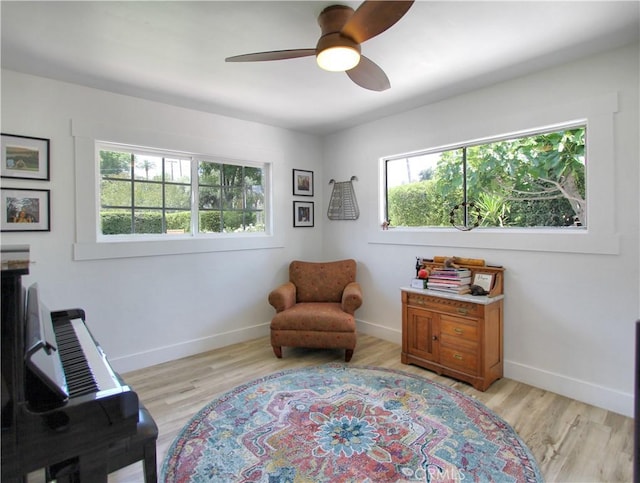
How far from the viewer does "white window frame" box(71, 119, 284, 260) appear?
265 cm

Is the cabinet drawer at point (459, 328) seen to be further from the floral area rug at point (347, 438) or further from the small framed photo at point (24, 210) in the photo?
the small framed photo at point (24, 210)

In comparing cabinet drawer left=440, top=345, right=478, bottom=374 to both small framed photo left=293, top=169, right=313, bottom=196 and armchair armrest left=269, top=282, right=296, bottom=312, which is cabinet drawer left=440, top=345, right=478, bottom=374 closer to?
armchair armrest left=269, top=282, right=296, bottom=312

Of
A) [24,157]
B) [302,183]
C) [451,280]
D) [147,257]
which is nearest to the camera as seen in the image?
[24,157]

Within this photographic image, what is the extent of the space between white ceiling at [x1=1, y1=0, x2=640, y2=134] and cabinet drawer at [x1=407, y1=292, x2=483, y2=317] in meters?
1.75

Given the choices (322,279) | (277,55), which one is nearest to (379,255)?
(322,279)

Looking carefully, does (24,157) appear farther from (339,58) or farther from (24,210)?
(339,58)

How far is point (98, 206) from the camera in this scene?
2.82 metres

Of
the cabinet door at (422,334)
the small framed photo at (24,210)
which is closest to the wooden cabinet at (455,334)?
Answer: the cabinet door at (422,334)

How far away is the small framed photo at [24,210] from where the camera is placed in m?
2.36

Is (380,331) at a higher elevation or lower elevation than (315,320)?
lower

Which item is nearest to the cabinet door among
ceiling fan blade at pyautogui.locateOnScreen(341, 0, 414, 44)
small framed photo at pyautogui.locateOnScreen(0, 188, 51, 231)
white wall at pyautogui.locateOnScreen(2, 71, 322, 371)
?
white wall at pyautogui.locateOnScreen(2, 71, 322, 371)

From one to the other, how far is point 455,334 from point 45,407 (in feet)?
8.36

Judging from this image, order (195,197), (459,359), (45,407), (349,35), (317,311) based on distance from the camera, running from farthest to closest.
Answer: (195,197) → (317,311) → (459,359) → (349,35) → (45,407)

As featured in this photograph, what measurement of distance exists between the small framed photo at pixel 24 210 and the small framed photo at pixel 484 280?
3.38 metres
